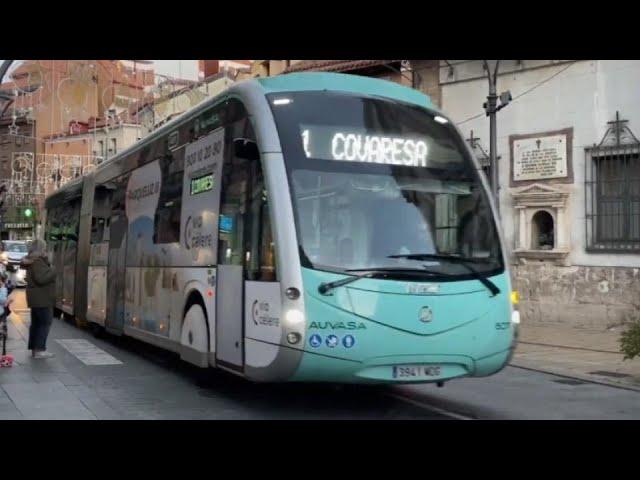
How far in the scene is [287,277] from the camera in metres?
7.19

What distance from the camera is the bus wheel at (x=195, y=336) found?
8.99m

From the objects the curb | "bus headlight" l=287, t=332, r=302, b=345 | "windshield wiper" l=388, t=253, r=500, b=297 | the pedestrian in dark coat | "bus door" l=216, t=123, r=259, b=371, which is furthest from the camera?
the pedestrian in dark coat

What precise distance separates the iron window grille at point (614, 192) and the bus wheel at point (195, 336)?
430 inches

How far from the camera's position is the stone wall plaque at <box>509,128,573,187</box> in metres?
18.0

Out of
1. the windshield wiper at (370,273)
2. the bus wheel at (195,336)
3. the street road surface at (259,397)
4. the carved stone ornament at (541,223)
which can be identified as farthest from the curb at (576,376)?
the carved stone ornament at (541,223)

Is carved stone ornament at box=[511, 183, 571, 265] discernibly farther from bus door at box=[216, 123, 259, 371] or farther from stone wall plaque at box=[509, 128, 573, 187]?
bus door at box=[216, 123, 259, 371]

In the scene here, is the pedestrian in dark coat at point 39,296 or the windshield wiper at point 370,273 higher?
the windshield wiper at point 370,273

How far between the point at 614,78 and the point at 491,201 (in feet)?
34.9

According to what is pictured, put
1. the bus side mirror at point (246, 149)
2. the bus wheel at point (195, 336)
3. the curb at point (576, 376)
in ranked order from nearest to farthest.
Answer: the bus side mirror at point (246, 149) < the bus wheel at point (195, 336) < the curb at point (576, 376)

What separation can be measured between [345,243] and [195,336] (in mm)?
2782

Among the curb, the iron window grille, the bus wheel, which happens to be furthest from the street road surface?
the iron window grille

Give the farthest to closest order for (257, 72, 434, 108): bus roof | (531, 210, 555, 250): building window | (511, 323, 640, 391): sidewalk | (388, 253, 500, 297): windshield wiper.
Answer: (531, 210, 555, 250): building window → (511, 323, 640, 391): sidewalk → (257, 72, 434, 108): bus roof → (388, 253, 500, 297): windshield wiper

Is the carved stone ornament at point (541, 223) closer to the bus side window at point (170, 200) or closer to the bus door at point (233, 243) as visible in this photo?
the bus side window at point (170, 200)

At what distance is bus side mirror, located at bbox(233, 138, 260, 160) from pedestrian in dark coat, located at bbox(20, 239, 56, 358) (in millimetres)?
5499
